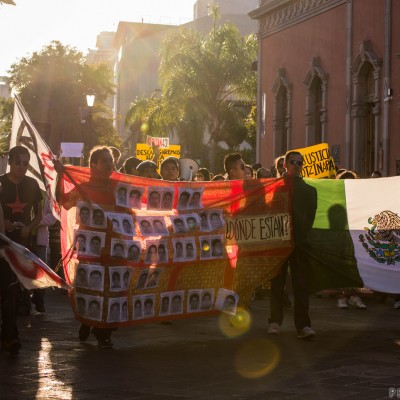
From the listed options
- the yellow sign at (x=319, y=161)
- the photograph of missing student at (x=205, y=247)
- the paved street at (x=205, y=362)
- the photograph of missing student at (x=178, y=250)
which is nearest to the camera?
the paved street at (x=205, y=362)

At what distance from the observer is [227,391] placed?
26.4 feet

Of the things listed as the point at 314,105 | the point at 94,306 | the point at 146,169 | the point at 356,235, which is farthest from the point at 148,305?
the point at 314,105

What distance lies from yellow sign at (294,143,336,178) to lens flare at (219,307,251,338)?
5.40 m

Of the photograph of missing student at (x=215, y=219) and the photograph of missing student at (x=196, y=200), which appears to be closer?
the photograph of missing student at (x=196, y=200)

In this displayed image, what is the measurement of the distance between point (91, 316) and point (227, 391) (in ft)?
7.93

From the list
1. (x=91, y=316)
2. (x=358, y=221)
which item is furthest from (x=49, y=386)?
(x=358, y=221)

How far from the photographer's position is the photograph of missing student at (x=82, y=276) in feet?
33.3

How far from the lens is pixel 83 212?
10281 mm

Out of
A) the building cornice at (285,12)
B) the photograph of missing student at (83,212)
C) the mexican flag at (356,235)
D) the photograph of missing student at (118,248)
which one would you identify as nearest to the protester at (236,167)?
the mexican flag at (356,235)

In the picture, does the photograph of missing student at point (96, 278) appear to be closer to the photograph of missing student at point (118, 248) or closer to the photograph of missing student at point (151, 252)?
the photograph of missing student at point (118, 248)

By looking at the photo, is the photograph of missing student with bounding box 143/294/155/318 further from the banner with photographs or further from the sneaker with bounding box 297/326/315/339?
the sneaker with bounding box 297/326/315/339

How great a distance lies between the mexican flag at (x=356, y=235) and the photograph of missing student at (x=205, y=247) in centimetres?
121

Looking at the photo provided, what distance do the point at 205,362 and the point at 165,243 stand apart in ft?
5.32

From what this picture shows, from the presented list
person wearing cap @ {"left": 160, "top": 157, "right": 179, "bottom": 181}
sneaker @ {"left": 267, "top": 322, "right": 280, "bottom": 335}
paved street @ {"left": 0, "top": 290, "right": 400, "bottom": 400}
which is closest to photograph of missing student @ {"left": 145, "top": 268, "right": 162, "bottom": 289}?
paved street @ {"left": 0, "top": 290, "right": 400, "bottom": 400}
